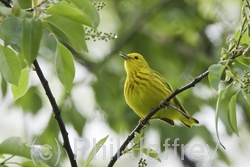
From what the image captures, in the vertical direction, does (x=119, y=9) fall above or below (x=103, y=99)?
above

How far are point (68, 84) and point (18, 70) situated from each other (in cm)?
22

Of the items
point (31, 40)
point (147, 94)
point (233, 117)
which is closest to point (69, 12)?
point (31, 40)

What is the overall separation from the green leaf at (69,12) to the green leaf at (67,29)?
0.03 m

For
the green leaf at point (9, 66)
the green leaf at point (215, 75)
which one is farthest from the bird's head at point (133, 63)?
the green leaf at point (9, 66)

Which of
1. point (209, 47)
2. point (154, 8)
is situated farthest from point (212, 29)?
point (154, 8)

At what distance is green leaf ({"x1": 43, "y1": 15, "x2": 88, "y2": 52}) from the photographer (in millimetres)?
2111

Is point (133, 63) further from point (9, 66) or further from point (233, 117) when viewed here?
point (9, 66)

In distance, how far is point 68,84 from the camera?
2.25m

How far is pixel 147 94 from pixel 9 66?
263 cm

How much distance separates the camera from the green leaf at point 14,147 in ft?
8.29

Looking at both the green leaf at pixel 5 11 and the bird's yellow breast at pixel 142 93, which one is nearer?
the green leaf at pixel 5 11

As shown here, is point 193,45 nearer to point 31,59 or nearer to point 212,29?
point 212,29

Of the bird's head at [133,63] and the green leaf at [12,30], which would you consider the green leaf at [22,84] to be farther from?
the bird's head at [133,63]

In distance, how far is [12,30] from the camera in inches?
74.8
